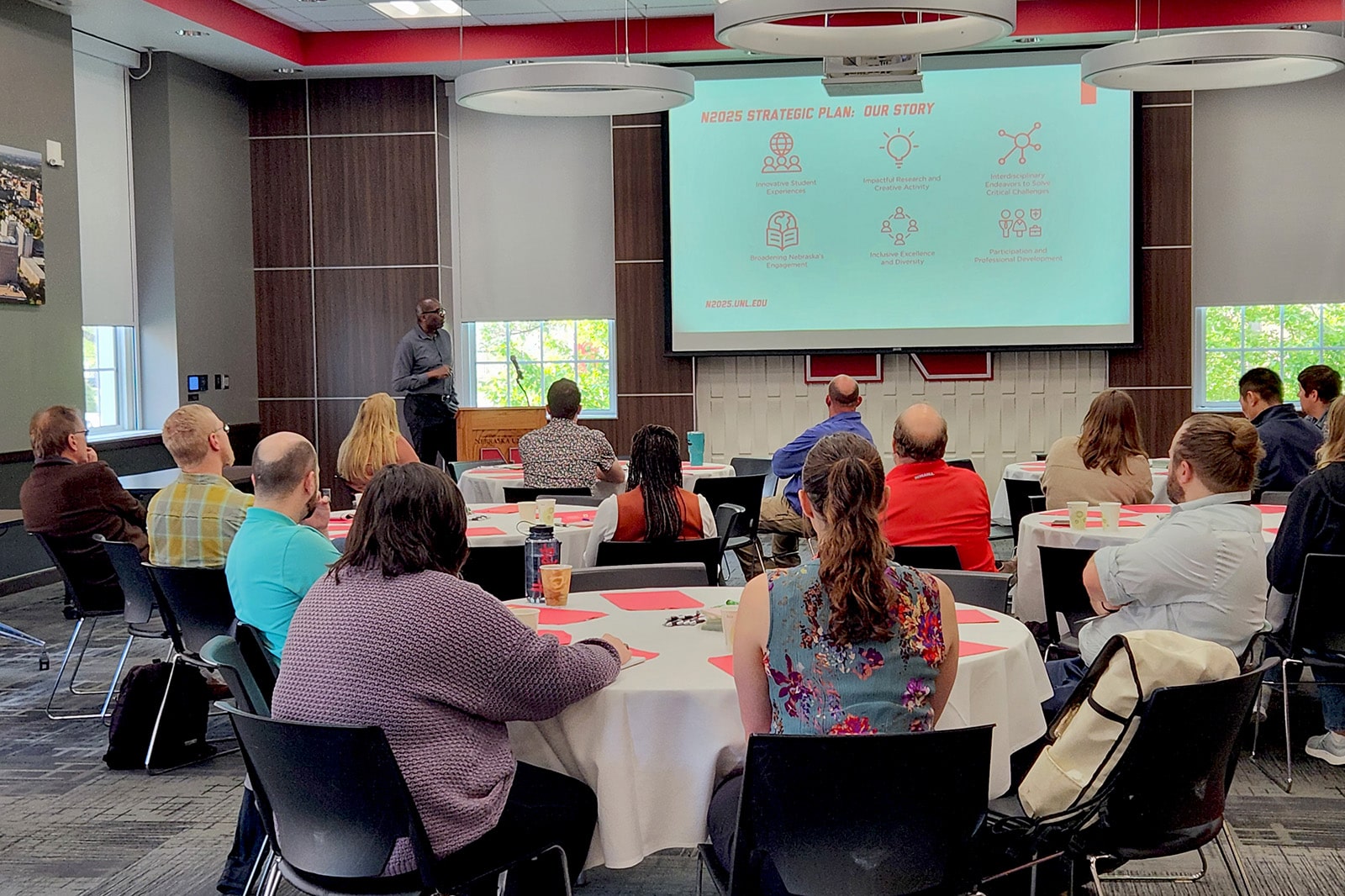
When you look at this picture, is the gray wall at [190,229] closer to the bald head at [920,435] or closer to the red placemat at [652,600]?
the bald head at [920,435]

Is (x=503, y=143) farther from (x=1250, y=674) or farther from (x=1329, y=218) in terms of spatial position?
(x=1250, y=674)

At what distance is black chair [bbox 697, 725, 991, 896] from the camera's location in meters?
2.20

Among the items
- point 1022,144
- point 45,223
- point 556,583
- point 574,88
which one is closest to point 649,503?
point 556,583

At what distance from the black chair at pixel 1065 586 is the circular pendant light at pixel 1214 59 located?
3104 millimetres

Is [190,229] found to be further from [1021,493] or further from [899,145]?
[1021,493]

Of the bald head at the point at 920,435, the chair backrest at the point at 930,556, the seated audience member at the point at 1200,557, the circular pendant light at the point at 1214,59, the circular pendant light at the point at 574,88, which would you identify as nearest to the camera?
the seated audience member at the point at 1200,557

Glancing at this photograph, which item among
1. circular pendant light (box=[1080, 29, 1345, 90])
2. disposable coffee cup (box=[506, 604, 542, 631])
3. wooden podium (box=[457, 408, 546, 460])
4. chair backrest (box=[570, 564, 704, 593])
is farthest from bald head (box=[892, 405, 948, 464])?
wooden podium (box=[457, 408, 546, 460])

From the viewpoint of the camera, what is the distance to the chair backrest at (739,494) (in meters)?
6.75

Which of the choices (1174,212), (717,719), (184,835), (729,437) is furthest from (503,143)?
(717,719)

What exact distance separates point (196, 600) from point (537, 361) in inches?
272

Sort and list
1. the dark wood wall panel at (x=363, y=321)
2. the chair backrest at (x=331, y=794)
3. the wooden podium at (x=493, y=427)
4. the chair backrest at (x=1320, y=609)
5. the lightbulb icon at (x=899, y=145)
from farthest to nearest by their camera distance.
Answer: the dark wood wall panel at (x=363, y=321) < the lightbulb icon at (x=899, y=145) < the wooden podium at (x=493, y=427) < the chair backrest at (x=1320, y=609) < the chair backrest at (x=331, y=794)

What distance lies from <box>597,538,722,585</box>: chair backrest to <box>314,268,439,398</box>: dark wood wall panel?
640 cm

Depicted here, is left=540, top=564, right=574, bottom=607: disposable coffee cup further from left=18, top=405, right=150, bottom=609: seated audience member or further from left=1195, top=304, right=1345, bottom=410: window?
left=1195, top=304, right=1345, bottom=410: window

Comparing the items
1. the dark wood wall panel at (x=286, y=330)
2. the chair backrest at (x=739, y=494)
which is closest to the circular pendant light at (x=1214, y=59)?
the chair backrest at (x=739, y=494)
